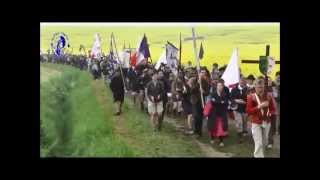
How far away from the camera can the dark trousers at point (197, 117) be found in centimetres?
676

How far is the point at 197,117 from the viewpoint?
6.78 m

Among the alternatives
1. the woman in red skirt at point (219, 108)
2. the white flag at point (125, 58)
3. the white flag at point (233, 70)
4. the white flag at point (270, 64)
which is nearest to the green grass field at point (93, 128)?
the woman in red skirt at point (219, 108)

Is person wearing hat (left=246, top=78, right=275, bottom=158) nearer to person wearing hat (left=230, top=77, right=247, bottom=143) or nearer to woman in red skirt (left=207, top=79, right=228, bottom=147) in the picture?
person wearing hat (left=230, top=77, right=247, bottom=143)

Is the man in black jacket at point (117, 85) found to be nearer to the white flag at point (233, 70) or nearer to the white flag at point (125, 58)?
the white flag at point (125, 58)

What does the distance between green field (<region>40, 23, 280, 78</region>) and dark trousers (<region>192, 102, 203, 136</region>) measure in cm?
38

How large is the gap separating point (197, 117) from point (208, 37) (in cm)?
68

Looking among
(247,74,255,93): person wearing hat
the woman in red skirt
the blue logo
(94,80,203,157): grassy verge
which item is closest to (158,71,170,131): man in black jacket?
(94,80,203,157): grassy verge

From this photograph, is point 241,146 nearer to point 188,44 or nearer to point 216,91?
point 216,91

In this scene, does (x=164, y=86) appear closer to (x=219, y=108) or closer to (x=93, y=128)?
(x=219, y=108)

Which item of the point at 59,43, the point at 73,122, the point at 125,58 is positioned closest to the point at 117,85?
→ the point at 125,58

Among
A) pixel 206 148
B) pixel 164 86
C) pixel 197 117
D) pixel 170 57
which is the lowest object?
pixel 206 148

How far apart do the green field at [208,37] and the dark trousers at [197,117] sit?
376mm
